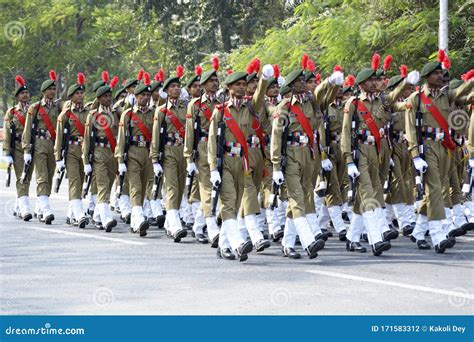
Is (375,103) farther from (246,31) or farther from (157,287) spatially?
(246,31)

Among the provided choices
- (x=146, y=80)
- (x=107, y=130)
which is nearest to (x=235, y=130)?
(x=146, y=80)

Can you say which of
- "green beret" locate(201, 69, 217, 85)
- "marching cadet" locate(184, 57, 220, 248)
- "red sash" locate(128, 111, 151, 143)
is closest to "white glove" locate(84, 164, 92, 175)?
"red sash" locate(128, 111, 151, 143)

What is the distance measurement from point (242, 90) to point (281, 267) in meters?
2.02

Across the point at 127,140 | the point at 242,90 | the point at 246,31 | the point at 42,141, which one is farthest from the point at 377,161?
the point at 246,31

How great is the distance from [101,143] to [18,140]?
2.03 meters

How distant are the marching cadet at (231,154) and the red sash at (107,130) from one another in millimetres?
3719

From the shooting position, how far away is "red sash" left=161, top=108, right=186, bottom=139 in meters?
13.6

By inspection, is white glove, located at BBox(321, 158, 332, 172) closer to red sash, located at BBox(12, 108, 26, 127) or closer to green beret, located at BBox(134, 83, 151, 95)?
green beret, located at BBox(134, 83, 151, 95)

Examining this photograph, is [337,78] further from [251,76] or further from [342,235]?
[342,235]

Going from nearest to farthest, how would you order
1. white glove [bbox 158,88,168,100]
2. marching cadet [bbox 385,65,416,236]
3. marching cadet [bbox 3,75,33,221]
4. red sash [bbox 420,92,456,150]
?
red sash [bbox 420,92,456,150]
marching cadet [bbox 385,65,416,236]
white glove [bbox 158,88,168,100]
marching cadet [bbox 3,75,33,221]

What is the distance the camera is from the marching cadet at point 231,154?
438 inches

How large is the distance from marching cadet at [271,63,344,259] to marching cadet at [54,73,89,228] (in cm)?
442

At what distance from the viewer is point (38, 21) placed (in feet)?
131

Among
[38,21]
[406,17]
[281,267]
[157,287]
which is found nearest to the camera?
[157,287]
